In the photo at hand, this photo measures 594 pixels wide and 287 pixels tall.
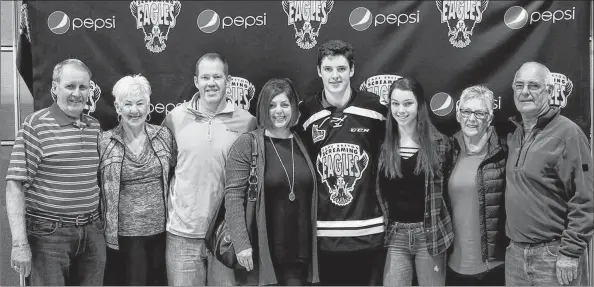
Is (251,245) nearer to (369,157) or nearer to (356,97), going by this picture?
(369,157)

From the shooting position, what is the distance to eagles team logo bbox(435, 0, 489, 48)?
378cm

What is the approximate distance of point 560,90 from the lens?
371 cm

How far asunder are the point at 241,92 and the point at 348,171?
37.0 inches

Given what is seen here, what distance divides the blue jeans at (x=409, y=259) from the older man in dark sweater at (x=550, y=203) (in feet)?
1.53

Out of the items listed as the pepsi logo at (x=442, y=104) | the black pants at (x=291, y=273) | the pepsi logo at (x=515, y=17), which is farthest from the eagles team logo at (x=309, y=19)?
the black pants at (x=291, y=273)

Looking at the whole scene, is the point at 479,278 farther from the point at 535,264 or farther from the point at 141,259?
the point at 141,259

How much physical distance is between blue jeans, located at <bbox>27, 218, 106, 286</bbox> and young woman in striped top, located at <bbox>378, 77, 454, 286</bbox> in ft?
5.91

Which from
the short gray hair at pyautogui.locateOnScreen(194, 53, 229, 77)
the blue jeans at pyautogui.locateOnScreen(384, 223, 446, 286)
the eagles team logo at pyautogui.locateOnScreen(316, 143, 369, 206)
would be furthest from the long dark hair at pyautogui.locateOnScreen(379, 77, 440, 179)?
the short gray hair at pyautogui.locateOnScreen(194, 53, 229, 77)

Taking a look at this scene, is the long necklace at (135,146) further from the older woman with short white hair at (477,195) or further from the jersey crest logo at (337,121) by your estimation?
the older woman with short white hair at (477,195)

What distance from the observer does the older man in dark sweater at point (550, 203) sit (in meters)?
3.21

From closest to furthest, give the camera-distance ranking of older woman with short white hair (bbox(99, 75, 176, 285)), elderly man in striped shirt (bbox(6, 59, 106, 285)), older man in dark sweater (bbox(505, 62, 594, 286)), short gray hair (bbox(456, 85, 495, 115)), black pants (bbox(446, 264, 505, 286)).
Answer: older man in dark sweater (bbox(505, 62, 594, 286)) < elderly man in striped shirt (bbox(6, 59, 106, 285)) < older woman with short white hair (bbox(99, 75, 176, 285)) < short gray hair (bbox(456, 85, 495, 115)) < black pants (bbox(446, 264, 505, 286))

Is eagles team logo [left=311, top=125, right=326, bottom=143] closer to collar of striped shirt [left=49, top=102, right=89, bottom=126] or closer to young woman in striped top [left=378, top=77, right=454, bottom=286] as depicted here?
young woman in striped top [left=378, top=77, right=454, bottom=286]

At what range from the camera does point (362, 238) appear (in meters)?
3.46

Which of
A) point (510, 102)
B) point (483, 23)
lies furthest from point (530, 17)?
point (510, 102)
